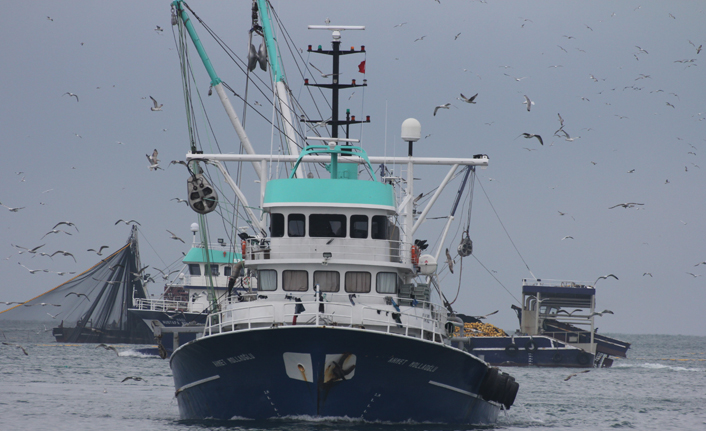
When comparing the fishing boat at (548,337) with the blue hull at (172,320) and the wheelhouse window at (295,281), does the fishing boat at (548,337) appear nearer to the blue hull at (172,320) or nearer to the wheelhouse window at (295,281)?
the blue hull at (172,320)

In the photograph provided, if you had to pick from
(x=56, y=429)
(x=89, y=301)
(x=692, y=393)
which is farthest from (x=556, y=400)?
(x=89, y=301)

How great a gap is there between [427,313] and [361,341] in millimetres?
5347

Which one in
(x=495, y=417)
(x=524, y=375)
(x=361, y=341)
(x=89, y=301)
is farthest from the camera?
(x=89, y=301)

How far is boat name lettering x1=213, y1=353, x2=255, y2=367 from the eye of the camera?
93.9ft

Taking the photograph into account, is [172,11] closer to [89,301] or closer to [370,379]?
[370,379]

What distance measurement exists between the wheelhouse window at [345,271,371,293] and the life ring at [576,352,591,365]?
51121mm

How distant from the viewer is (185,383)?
32.3m

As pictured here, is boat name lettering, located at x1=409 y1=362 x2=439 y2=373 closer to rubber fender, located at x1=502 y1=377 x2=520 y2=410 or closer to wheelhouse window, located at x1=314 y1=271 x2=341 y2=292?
wheelhouse window, located at x1=314 y1=271 x2=341 y2=292

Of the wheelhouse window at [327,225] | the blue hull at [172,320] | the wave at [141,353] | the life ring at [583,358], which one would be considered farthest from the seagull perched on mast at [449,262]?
the wave at [141,353]

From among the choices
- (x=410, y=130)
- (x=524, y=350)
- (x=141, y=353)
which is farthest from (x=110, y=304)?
(x=410, y=130)

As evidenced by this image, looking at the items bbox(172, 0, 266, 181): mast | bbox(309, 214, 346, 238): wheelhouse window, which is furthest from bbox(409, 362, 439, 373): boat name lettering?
bbox(172, 0, 266, 181): mast

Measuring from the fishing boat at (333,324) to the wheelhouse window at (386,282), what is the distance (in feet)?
0.12

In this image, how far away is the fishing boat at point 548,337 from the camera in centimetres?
7712

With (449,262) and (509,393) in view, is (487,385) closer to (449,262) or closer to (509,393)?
(509,393)
